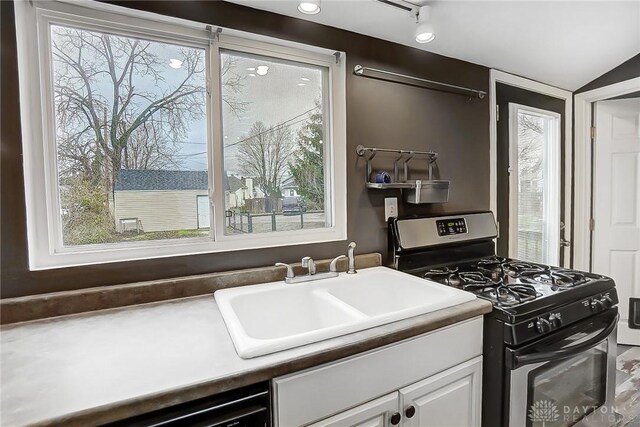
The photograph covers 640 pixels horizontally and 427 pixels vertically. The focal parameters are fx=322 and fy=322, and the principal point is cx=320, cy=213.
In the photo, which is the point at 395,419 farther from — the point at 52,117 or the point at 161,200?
the point at 52,117

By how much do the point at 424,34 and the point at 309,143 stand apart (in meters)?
0.75

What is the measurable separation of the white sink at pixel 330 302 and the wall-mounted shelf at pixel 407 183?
45 centimetres

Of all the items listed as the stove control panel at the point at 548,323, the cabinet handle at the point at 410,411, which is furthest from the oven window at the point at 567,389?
the cabinet handle at the point at 410,411

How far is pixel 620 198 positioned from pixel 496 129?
1287 millimetres

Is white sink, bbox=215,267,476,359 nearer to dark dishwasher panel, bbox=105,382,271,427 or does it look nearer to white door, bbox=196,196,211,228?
dark dishwasher panel, bbox=105,382,271,427

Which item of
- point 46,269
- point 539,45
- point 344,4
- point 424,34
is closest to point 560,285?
point 424,34

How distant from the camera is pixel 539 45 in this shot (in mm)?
2023

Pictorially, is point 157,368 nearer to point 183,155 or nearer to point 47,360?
point 47,360

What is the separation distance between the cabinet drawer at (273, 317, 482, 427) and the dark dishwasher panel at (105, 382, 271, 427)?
0.04 m

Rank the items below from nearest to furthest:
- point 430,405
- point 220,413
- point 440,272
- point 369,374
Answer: point 220,413 < point 369,374 < point 430,405 < point 440,272

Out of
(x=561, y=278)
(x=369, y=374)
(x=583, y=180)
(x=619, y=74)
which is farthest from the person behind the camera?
(x=583, y=180)

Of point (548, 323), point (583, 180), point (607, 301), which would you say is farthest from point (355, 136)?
point (583, 180)

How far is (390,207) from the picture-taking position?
189 centimetres

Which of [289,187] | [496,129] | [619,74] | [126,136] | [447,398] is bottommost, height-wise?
[447,398]
